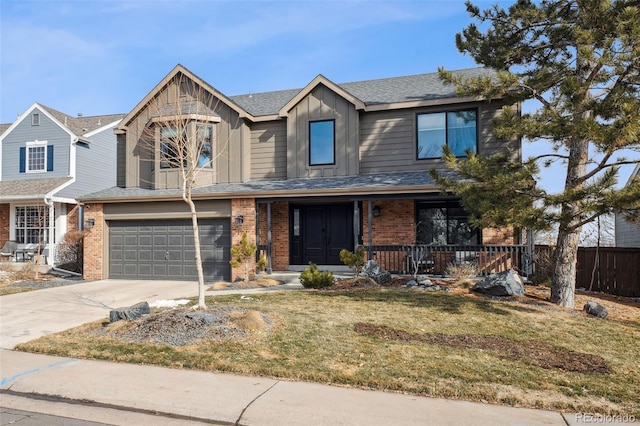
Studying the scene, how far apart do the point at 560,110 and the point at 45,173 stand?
72.9 feet

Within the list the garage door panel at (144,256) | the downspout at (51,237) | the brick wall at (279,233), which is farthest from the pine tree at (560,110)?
the downspout at (51,237)

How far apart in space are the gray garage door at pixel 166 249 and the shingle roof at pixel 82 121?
8.98m

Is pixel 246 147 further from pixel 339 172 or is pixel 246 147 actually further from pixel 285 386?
pixel 285 386

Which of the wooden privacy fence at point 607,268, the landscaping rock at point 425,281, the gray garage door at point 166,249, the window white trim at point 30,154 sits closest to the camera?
the landscaping rock at point 425,281

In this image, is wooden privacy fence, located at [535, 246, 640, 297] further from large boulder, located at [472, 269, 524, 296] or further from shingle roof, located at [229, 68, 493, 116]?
shingle roof, located at [229, 68, 493, 116]

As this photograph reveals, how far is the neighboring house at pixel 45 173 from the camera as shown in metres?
20.5

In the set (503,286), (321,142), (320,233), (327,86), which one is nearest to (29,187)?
(320,233)

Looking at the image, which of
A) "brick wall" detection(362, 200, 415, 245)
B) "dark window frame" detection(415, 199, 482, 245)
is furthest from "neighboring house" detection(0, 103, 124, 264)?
"dark window frame" detection(415, 199, 482, 245)

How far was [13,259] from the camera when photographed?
20516 millimetres

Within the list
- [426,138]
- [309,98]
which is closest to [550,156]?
[426,138]

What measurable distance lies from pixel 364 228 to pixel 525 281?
505 cm

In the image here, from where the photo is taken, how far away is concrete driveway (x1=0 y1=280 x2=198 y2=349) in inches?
321

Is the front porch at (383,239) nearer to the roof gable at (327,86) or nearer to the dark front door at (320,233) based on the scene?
the dark front door at (320,233)

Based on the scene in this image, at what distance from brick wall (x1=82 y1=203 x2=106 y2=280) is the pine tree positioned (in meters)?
12.2
